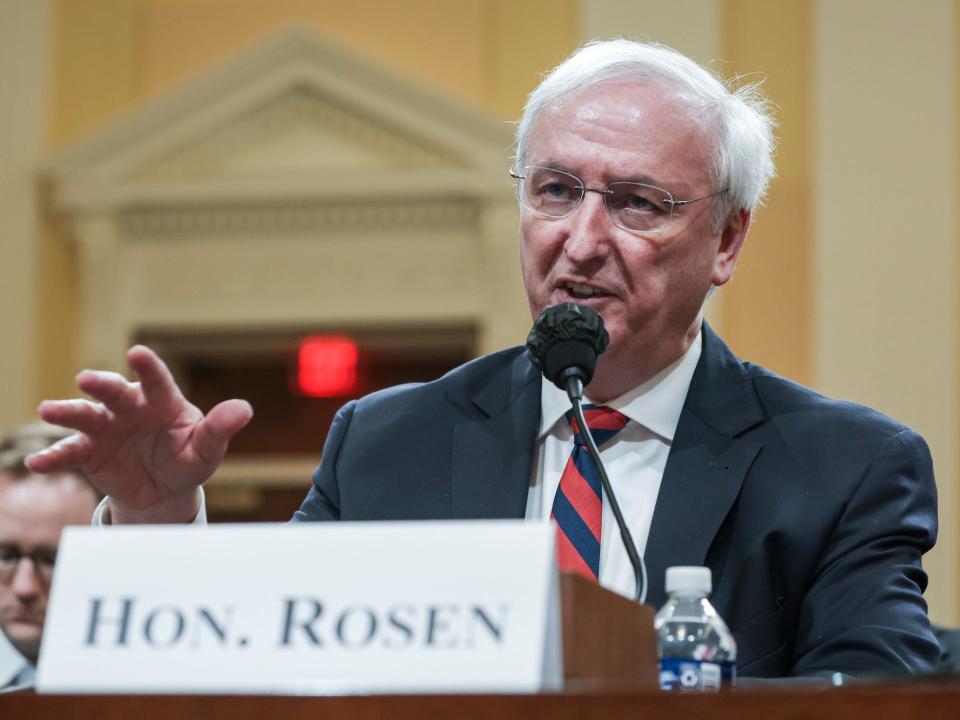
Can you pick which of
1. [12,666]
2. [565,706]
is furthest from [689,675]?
[12,666]

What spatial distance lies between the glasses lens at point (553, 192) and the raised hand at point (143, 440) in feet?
2.18

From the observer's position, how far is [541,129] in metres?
2.22

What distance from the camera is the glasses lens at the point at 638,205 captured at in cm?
217

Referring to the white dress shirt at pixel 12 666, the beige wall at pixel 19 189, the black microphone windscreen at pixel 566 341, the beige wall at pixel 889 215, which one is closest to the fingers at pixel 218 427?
the black microphone windscreen at pixel 566 341

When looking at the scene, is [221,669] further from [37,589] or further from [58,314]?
[58,314]

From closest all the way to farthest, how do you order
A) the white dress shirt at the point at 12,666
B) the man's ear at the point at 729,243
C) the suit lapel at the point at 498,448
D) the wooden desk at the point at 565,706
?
the wooden desk at the point at 565,706 → the suit lapel at the point at 498,448 → the man's ear at the point at 729,243 → the white dress shirt at the point at 12,666

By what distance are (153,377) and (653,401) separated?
84 cm

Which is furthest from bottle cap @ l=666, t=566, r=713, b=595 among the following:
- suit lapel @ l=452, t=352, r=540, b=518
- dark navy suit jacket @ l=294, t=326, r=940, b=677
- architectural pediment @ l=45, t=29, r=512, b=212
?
architectural pediment @ l=45, t=29, r=512, b=212

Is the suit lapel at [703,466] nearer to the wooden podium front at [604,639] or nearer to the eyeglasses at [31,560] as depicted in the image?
the wooden podium front at [604,639]

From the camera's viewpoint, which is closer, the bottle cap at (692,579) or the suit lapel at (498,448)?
the bottle cap at (692,579)

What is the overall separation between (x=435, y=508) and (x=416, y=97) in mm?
3215

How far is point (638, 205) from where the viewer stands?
85.9 inches

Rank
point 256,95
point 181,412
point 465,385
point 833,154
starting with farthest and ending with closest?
1. point 256,95
2. point 833,154
3. point 465,385
4. point 181,412

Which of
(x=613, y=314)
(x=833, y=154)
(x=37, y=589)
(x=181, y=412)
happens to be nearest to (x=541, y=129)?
(x=613, y=314)
